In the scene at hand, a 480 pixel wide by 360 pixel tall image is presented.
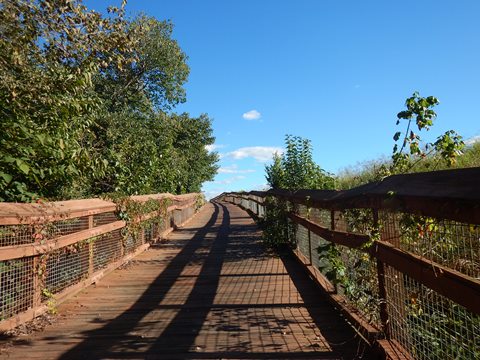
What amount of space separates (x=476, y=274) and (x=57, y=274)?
460 cm

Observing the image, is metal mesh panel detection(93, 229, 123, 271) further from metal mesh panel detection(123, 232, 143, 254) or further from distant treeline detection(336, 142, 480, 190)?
distant treeline detection(336, 142, 480, 190)

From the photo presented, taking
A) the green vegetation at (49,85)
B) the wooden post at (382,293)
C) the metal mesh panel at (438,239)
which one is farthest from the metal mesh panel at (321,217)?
the green vegetation at (49,85)

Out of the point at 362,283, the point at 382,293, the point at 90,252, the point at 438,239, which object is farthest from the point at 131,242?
the point at 438,239

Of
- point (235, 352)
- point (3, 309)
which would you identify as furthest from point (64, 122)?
point (235, 352)

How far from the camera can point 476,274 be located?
7.77 feet

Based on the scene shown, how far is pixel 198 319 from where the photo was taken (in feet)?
15.2

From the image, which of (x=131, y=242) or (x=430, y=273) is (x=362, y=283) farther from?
(x=131, y=242)

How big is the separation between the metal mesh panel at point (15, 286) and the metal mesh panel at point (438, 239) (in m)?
3.40

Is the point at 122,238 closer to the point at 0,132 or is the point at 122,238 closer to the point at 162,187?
the point at 0,132

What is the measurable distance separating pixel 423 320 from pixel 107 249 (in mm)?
5523

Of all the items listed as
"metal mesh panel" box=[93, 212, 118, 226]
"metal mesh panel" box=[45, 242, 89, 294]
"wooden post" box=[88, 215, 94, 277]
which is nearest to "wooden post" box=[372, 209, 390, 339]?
"metal mesh panel" box=[45, 242, 89, 294]

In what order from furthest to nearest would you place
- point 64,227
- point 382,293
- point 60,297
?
point 64,227 → point 60,297 → point 382,293

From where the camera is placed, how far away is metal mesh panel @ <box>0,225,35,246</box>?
417 centimetres

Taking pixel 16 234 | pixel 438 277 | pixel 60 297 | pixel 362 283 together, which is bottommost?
pixel 60 297
